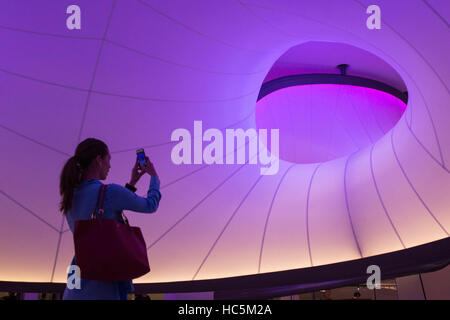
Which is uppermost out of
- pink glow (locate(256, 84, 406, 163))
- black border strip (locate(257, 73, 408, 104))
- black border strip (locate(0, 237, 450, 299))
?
black border strip (locate(257, 73, 408, 104))

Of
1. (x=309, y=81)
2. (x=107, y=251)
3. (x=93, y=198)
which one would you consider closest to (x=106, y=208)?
(x=93, y=198)

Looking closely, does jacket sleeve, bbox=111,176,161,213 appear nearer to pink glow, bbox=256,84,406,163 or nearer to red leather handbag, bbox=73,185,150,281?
red leather handbag, bbox=73,185,150,281

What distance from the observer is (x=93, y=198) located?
76.6 inches

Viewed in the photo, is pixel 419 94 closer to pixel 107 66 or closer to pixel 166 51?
pixel 166 51

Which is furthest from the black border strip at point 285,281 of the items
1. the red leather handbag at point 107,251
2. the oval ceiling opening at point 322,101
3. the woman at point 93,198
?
the oval ceiling opening at point 322,101

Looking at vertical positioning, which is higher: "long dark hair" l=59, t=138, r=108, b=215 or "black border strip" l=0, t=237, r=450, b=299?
"black border strip" l=0, t=237, r=450, b=299

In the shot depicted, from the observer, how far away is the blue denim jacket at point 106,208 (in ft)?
6.00

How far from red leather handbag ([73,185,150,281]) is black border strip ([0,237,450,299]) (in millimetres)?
4146

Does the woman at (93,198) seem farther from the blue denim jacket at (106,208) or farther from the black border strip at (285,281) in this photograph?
the black border strip at (285,281)

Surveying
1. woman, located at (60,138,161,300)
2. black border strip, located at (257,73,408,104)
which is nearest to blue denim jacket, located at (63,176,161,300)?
woman, located at (60,138,161,300)

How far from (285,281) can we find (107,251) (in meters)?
4.55

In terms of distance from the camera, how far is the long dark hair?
2000 mm

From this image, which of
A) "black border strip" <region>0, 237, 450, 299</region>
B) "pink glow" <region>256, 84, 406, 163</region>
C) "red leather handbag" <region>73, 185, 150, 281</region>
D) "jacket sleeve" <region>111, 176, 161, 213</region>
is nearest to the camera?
"red leather handbag" <region>73, 185, 150, 281</region>
